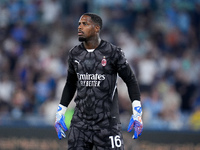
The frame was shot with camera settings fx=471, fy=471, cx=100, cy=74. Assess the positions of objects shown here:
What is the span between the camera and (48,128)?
9.77 metres

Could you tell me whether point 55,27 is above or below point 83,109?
above

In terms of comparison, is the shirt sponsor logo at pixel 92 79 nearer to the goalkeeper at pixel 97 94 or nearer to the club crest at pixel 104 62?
the goalkeeper at pixel 97 94

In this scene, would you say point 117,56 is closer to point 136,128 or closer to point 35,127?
point 136,128

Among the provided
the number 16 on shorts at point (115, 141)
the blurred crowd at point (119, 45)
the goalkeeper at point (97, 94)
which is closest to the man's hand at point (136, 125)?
the goalkeeper at point (97, 94)

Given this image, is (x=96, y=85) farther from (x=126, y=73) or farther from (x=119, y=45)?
(x=119, y=45)

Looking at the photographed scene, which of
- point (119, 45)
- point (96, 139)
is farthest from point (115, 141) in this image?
point (119, 45)

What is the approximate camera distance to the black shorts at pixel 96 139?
18.0ft

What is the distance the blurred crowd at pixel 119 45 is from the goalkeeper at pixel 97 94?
4190mm

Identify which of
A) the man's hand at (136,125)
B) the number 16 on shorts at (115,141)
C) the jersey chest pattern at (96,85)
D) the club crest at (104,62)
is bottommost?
the number 16 on shorts at (115,141)

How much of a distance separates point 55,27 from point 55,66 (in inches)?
71.6

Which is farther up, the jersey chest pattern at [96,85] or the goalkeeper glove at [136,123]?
the jersey chest pattern at [96,85]

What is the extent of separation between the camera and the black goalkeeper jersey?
18.1 ft

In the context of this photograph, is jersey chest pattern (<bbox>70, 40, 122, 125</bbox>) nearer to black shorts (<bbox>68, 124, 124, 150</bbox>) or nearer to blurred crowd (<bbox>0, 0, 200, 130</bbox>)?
black shorts (<bbox>68, 124, 124, 150</bbox>)

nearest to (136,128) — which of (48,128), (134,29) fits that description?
(48,128)
